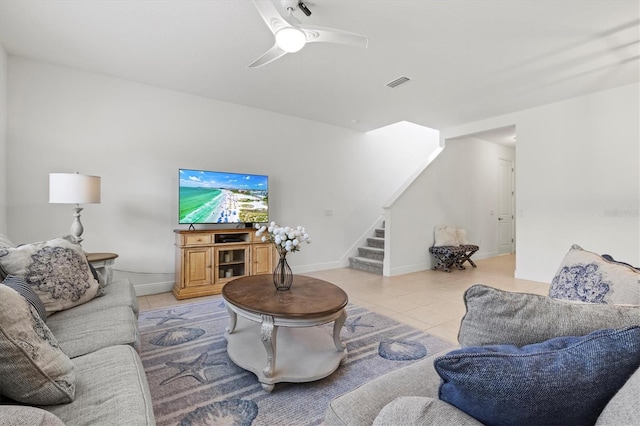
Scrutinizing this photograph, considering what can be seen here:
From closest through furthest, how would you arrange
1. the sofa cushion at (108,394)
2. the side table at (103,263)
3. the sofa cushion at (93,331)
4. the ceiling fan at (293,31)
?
the sofa cushion at (108,394) → the sofa cushion at (93,331) → the ceiling fan at (293,31) → the side table at (103,263)

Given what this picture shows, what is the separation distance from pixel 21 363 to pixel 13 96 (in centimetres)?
361

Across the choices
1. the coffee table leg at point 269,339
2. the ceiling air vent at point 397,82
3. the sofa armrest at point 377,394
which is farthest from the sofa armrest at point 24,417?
the ceiling air vent at point 397,82

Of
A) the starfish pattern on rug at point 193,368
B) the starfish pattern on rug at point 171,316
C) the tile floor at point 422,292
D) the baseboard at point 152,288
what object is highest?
the baseboard at point 152,288

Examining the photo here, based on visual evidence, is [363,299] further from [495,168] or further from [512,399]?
[495,168]

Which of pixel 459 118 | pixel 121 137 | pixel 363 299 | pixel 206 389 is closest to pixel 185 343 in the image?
pixel 206 389

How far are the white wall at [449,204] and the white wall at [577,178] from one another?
1246 mm

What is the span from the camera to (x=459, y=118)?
5129 mm

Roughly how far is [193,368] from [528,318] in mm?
2032

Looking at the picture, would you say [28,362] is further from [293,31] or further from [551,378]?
[293,31]

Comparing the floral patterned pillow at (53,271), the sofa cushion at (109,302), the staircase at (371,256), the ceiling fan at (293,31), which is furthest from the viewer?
the staircase at (371,256)

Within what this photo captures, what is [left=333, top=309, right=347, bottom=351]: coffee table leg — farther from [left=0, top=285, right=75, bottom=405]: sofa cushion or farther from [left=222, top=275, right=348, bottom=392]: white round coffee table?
[left=0, top=285, right=75, bottom=405]: sofa cushion

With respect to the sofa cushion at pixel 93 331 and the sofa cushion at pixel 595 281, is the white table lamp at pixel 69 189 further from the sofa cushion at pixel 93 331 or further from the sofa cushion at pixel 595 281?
the sofa cushion at pixel 595 281

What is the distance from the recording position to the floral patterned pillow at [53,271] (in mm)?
1707

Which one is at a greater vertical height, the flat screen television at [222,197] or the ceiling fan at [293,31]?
the ceiling fan at [293,31]
